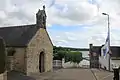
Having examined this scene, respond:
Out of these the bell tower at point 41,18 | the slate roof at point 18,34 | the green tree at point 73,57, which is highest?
the bell tower at point 41,18

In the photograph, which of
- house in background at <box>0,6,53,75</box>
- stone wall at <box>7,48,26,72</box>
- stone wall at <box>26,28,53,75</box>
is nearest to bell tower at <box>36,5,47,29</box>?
house in background at <box>0,6,53,75</box>

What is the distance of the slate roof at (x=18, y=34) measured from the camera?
3666cm

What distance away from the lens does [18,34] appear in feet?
127

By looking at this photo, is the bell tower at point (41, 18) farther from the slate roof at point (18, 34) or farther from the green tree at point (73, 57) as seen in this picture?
the green tree at point (73, 57)

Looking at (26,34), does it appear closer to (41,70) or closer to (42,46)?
(42,46)

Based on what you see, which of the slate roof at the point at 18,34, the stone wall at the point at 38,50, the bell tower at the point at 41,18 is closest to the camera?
the slate roof at the point at 18,34

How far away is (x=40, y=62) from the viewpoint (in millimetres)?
41750

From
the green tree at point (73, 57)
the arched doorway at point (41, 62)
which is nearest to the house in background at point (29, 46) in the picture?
the arched doorway at point (41, 62)

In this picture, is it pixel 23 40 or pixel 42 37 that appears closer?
pixel 23 40

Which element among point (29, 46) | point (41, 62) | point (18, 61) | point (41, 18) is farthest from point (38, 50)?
point (41, 18)

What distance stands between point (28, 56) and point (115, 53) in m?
23.8

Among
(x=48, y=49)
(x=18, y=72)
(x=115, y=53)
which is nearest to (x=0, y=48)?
(x=18, y=72)

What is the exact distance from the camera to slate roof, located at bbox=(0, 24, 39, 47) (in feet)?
120

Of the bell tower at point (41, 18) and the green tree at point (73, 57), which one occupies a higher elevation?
the bell tower at point (41, 18)
